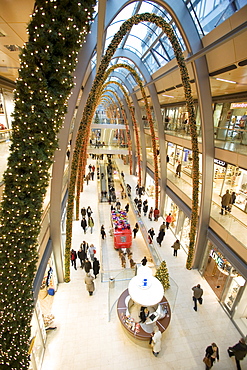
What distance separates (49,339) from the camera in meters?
7.49

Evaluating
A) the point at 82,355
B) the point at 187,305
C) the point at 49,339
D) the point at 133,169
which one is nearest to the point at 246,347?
the point at 187,305

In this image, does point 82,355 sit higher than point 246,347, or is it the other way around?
point 246,347

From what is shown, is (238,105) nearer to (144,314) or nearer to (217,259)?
(217,259)

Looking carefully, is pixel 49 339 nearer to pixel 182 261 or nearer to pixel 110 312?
pixel 110 312

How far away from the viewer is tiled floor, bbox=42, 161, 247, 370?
269 inches

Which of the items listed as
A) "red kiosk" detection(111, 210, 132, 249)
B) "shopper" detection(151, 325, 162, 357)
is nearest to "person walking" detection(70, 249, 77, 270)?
"red kiosk" detection(111, 210, 132, 249)

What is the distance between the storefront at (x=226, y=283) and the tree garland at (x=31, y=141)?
8.07 metres

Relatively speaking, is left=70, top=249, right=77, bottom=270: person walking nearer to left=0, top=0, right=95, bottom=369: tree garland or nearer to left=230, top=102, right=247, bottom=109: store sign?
left=0, top=0, right=95, bottom=369: tree garland

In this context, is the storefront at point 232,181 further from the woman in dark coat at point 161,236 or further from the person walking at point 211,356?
the person walking at point 211,356

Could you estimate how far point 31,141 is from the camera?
387 cm

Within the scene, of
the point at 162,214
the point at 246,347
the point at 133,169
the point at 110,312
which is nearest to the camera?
the point at 246,347

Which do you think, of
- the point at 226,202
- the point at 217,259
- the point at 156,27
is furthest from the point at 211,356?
the point at 156,27

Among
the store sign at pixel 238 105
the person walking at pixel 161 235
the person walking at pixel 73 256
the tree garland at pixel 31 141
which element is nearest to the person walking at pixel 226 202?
the person walking at pixel 161 235

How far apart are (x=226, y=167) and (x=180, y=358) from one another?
9.59m
